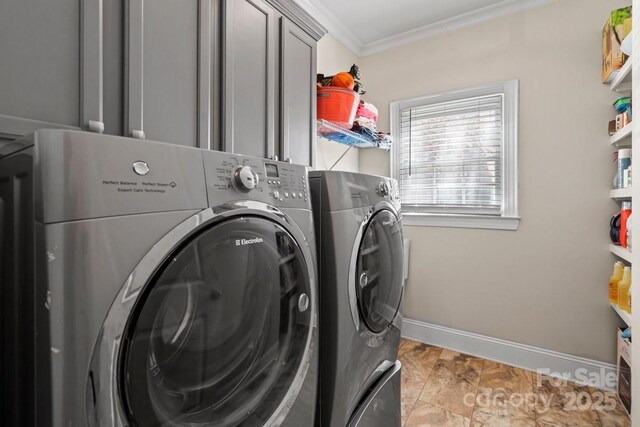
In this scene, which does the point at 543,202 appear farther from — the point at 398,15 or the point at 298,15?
the point at 298,15

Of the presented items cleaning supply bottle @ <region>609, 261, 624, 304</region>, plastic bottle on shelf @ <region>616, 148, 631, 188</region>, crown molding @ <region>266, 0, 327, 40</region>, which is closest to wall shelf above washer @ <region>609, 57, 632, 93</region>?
plastic bottle on shelf @ <region>616, 148, 631, 188</region>

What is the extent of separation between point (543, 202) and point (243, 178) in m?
2.36

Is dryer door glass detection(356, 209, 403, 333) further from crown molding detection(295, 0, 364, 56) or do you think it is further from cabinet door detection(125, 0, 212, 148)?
crown molding detection(295, 0, 364, 56)

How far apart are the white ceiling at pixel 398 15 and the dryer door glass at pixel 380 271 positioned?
1.84 meters

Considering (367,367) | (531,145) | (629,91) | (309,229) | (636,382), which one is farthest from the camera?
(531,145)

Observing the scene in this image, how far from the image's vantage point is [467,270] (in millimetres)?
2562

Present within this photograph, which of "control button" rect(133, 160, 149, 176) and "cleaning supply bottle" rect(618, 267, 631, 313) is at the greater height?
"control button" rect(133, 160, 149, 176)

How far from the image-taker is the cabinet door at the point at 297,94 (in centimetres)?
147

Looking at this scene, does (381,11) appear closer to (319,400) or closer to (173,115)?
(173,115)

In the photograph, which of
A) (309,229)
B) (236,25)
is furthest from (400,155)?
(309,229)

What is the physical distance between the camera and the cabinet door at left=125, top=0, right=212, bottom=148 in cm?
89

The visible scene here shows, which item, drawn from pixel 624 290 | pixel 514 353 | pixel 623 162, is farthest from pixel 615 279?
pixel 514 353

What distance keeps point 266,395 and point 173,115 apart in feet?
2.83

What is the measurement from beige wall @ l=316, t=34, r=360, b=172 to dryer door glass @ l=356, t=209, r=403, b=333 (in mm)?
1203
